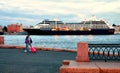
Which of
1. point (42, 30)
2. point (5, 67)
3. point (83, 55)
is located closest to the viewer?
point (83, 55)

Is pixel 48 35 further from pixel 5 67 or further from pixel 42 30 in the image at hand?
pixel 5 67

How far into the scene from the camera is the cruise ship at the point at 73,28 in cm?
14125

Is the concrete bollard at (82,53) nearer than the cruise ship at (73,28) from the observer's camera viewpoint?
Yes

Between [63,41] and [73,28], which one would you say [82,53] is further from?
[73,28]

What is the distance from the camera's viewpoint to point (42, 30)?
141125mm

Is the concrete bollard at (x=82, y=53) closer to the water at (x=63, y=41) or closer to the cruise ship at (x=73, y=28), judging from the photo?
the water at (x=63, y=41)

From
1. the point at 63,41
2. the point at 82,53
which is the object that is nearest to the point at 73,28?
the point at 63,41

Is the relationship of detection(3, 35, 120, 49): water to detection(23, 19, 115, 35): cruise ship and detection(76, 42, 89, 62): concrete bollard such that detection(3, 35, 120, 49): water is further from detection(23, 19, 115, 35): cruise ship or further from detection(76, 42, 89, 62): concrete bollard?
detection(76, 42, 89, 62): concrete bollard

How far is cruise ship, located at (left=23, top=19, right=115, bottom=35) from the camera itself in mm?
141250

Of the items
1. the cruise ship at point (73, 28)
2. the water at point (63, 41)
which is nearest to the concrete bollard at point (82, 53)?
the water at point (63, 41)

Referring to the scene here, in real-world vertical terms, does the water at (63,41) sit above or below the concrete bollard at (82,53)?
below

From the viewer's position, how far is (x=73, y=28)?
144500 mm

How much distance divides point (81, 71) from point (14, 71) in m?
3.80

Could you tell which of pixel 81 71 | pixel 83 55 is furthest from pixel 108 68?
pixel 83 55
